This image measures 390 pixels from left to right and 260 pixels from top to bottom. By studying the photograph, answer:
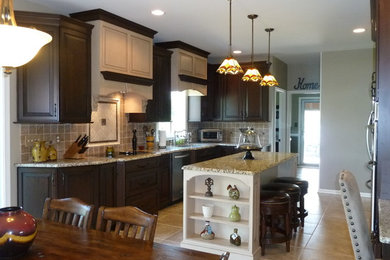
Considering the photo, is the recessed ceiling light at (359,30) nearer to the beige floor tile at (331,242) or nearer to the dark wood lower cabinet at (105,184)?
the beige floor tile at (331,242)

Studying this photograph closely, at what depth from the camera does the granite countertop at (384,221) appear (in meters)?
1.49

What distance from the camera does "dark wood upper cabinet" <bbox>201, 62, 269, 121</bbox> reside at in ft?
22.9

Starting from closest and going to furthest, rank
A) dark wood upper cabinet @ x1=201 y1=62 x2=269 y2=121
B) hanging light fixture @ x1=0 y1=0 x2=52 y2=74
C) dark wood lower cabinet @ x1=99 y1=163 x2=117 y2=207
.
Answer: hanging light fixture @ x1=0 y1=0 x2=52 y2=74 → dark wood lower cabinet @ x1=99 y1=163 x2=117 y2=207 → dark wood upper cabinet @ x1=201 y1=62 x2=269 y2=121

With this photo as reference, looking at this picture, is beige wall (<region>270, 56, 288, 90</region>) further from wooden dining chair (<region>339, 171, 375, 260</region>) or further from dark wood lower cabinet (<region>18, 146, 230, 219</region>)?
wooden dining chair (<region>339, 171, 375, 260</region>)

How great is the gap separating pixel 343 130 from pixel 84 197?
16.0ft

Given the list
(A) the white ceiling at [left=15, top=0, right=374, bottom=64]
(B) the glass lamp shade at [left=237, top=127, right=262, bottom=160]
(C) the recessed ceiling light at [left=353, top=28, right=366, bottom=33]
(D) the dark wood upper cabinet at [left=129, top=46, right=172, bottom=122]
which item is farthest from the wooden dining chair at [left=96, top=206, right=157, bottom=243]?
(C) the recessed ceiling light at [left=353, top=28, right=366, bottom=33]

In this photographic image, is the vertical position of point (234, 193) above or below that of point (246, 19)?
below

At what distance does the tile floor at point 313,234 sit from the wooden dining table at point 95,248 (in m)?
2.13

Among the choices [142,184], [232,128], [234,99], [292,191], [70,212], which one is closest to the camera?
[70,212]

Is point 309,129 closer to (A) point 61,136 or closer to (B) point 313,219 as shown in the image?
(B) point 313,219

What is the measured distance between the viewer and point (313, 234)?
4.28 meters

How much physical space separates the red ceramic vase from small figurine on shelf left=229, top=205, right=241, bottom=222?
222 centimetres

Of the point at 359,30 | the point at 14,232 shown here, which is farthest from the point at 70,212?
the point at 359,30

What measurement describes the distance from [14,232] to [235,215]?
7.63ft
